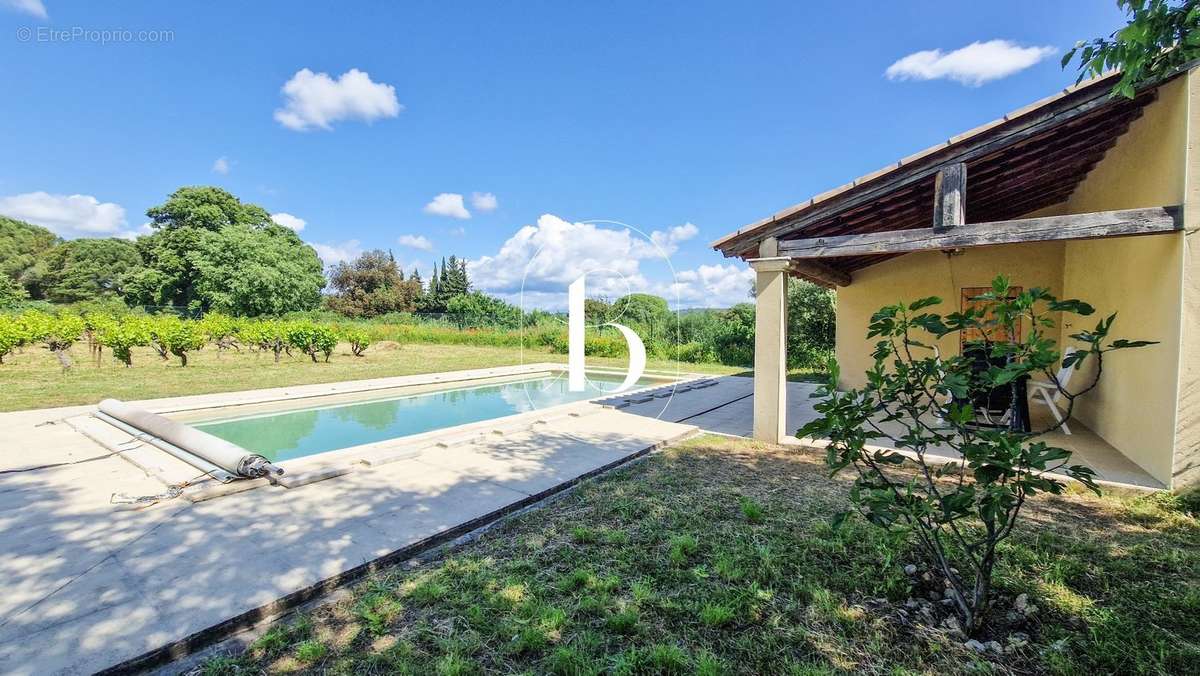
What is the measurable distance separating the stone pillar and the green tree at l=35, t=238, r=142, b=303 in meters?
42.2

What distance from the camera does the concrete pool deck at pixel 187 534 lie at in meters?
2.22

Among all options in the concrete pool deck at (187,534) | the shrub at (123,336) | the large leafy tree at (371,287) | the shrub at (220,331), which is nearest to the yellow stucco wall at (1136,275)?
the concrete pool deck at (187,534)

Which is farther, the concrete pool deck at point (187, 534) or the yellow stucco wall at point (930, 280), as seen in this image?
the yellow stucco wall at point (930, 280)

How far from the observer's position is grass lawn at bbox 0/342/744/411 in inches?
340

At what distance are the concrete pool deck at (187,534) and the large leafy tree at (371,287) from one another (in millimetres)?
30635

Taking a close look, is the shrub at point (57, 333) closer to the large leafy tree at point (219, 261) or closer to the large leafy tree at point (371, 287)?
the large leafy tree at point (219, 261)

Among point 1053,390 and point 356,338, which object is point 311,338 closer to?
point 356,338

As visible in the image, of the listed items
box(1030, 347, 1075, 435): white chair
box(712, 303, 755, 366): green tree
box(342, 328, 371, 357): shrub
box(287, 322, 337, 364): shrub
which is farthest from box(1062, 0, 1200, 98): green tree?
box(342, 328, 371, 357): shrub

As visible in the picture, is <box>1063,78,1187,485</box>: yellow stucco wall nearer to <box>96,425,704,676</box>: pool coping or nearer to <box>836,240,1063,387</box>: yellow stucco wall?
<box>836,240,1063,387</box>: yellow stucco wall

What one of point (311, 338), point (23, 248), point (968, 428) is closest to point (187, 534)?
point (968, 428)

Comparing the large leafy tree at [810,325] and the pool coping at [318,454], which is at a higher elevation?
the large leafy tree at [810,325]

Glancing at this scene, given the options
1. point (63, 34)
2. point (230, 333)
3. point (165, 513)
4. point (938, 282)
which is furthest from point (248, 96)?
point (938, 282)

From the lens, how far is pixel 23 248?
1315 inches

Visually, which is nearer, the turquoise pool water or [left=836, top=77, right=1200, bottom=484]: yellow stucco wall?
[left=836, top=77, right=1200, bottom=484]: yellow stucco wall
